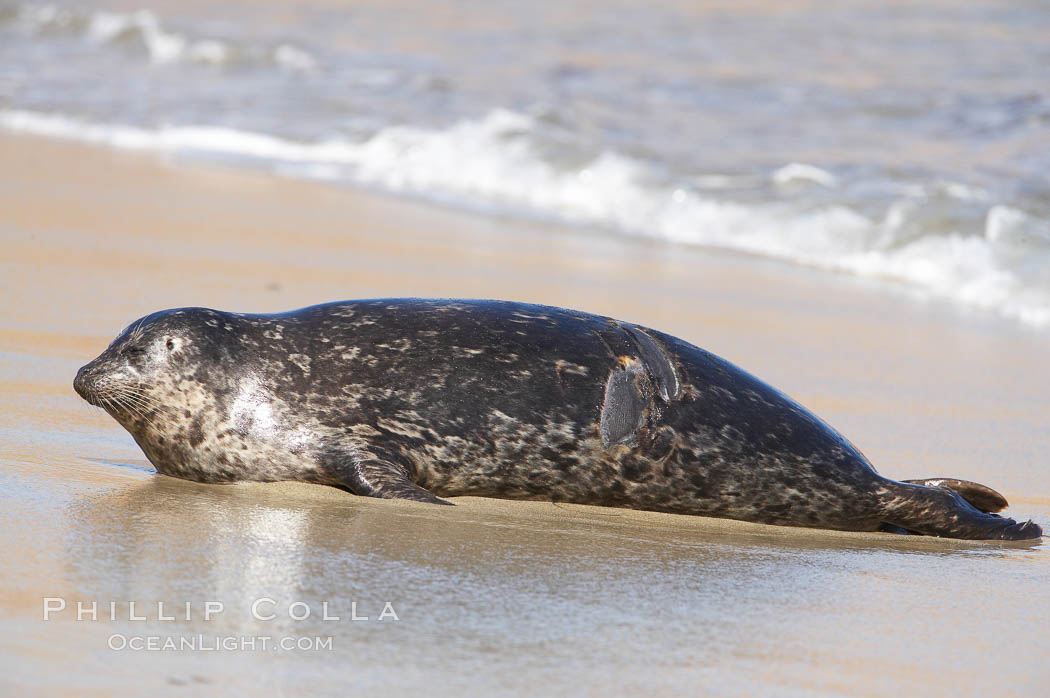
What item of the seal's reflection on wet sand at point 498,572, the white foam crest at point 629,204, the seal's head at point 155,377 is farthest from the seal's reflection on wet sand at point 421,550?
the white foam crest at point 629,204

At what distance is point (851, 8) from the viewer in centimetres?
2102

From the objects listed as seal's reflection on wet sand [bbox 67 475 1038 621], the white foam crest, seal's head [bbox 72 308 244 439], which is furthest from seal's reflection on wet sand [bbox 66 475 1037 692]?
the white foam crest

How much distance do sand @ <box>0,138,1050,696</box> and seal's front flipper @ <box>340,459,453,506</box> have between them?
0.05 m

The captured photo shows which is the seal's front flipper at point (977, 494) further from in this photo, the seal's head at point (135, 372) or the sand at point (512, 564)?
the seal's head at point (135, 372)

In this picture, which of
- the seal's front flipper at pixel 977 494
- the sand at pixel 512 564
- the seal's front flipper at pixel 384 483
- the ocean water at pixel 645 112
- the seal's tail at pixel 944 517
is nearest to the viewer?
the sand at pixel 512 564

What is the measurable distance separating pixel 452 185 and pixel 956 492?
8.08 metres

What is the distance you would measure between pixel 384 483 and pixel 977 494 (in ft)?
6.52

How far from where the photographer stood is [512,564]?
354 cm

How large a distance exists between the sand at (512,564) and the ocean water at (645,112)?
2.58m

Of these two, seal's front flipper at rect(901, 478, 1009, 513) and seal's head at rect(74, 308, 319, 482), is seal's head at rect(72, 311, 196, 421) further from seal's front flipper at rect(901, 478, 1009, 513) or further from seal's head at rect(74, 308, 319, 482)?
seal's front flipper at rect(901, 478, 1009, 513)

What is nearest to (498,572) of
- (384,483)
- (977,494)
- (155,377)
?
(384,483)

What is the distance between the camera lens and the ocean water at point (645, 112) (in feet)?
32.2

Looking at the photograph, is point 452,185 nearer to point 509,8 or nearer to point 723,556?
point 723,556

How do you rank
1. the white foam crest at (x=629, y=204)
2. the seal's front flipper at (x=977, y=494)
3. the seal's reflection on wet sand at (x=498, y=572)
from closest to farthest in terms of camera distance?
1. the seal's reflection on wet sand at (x=498, y=572)
2. the seal's front flipper at (x=977, y=494)
3. the white foam crest at (x=629, y=204)
